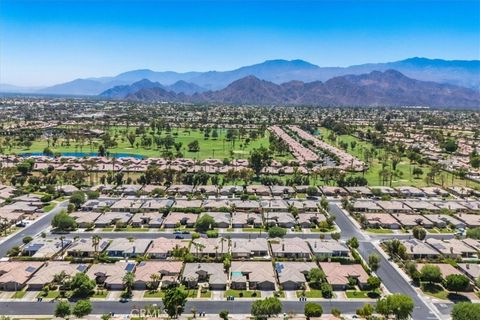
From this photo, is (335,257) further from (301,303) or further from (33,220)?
(33,220)

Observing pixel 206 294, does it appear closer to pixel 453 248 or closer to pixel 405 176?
pixel 453 248

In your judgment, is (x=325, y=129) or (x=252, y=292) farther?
(x=325, y=129)

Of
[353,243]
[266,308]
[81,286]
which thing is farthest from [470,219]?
[81,286]

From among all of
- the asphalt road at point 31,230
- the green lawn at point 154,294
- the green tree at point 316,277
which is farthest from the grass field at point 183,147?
the green lawn at point 154,294

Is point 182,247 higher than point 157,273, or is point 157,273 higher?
point 182,247

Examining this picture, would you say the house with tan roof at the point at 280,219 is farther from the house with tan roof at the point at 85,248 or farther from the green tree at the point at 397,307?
the green tree at the point at 397,307

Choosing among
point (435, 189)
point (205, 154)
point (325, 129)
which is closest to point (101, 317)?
point (435, 189)
